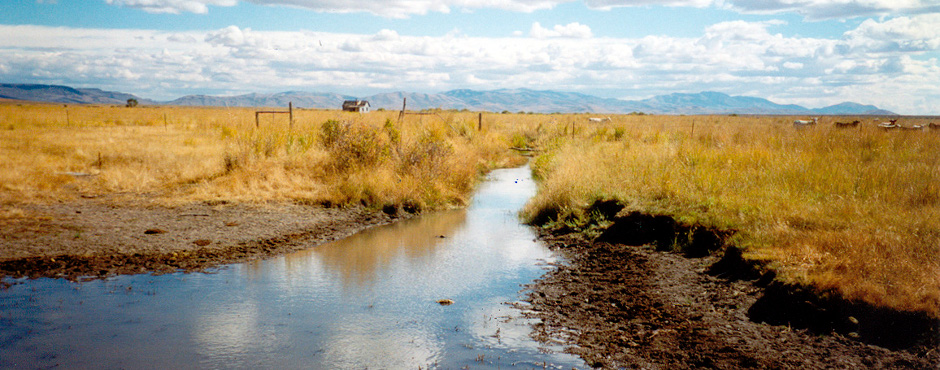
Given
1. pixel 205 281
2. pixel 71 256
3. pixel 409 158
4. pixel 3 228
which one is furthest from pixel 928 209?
pixel 3 228

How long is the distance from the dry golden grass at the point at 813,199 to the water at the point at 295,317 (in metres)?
2.74

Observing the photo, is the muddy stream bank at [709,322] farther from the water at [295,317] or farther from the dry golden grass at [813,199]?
the water at [295,317]

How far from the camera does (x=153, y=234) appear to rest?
9.07 meters

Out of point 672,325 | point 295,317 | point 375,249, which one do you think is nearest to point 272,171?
point 375,249

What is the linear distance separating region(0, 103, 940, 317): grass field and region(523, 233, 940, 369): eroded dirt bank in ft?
2.20

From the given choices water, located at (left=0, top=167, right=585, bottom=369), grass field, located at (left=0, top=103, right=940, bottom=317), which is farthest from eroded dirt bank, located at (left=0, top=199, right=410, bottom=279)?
grass field, located at (left=0, top=103, right=940, bottom=317)

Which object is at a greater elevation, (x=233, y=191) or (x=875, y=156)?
(x=875, y=156)

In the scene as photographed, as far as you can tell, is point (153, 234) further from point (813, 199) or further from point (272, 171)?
point (813, 199)

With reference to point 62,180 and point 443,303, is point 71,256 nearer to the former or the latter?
point 443,303

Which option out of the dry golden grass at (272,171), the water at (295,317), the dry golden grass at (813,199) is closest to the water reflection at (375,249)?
the water at (295,317)

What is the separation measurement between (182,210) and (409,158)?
212 inches

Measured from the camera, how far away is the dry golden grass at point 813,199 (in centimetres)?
557

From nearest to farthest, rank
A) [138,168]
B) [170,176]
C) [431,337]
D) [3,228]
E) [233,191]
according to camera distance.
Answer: [431,337] < [3,228] < [233,191] < [170,176] < [138,168]

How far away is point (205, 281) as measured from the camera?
7.09 m
